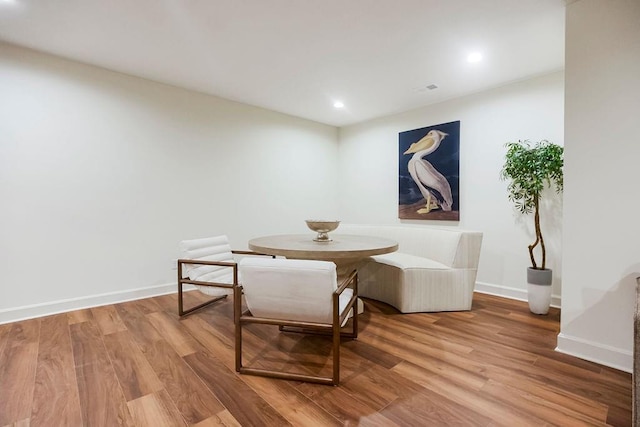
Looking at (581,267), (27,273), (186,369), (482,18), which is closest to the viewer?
(186,369)

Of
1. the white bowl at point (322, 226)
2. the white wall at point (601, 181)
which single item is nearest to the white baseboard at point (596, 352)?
the white wall at point (601, 181)

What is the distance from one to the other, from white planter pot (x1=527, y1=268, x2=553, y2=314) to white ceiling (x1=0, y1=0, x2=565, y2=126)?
2.09 m

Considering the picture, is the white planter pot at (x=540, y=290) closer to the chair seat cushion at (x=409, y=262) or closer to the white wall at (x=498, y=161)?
the white wall at (x=498, y=161)

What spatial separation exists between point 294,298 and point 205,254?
5.29 ft

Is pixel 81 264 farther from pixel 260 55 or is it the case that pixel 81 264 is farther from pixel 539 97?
pixel 539 97

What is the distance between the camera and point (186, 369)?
6.28 ft

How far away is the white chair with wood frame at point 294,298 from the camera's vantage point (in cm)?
171

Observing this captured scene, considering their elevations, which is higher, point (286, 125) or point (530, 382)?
point (286, 125)

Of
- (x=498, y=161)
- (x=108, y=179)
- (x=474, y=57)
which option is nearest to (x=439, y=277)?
(x=498, y=161)

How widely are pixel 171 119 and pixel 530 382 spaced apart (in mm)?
4146

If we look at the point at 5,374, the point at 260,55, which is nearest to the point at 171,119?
the point at 260,55

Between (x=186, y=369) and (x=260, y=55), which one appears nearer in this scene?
(x=186, y=369)

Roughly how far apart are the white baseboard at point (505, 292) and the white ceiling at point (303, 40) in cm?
241

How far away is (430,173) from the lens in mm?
4113
